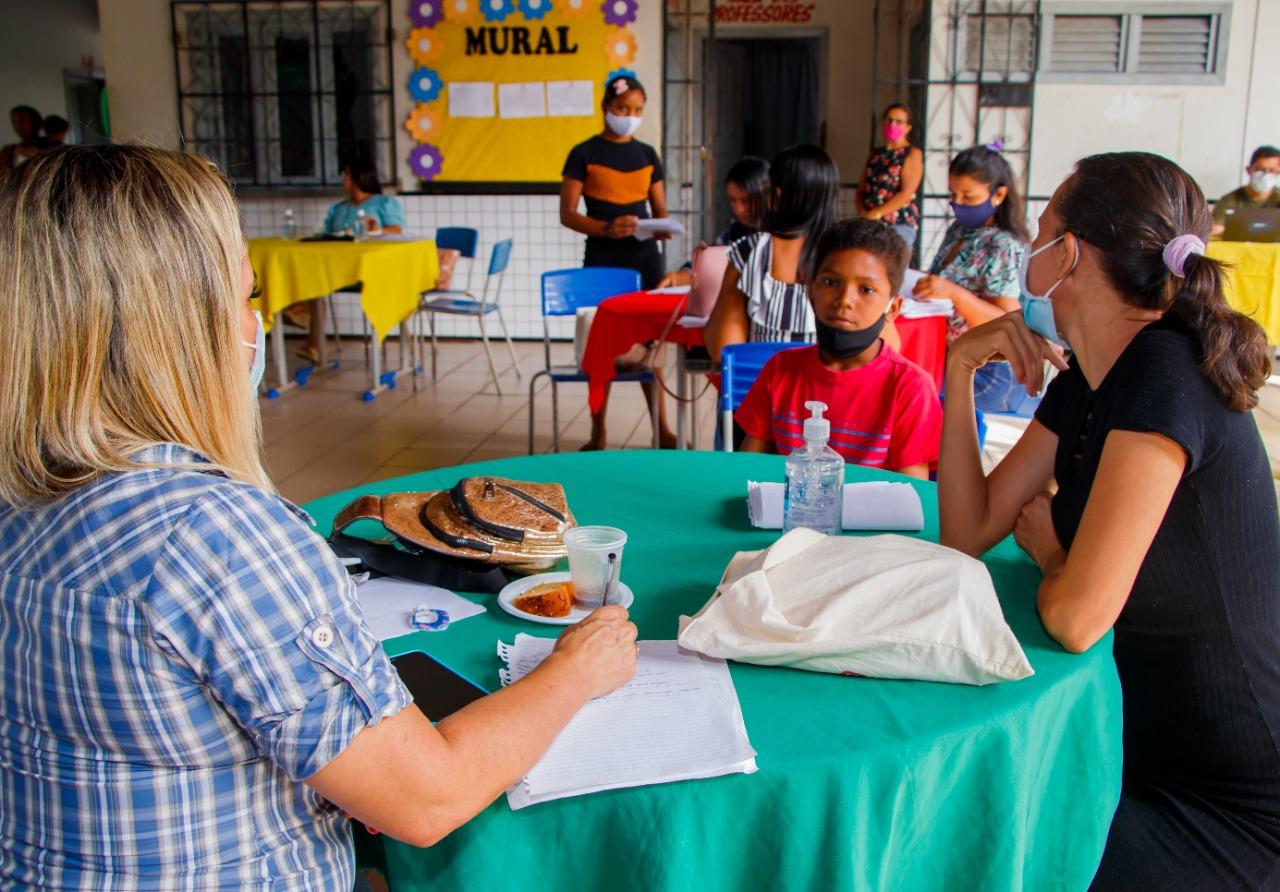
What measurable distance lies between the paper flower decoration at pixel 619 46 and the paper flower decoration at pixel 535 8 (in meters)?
0.43

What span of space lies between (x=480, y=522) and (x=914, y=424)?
1.11m

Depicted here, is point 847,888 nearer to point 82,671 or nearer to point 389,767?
point 389,767

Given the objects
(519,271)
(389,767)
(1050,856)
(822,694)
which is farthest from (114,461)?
(519,271)

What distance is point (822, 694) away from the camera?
1093 mm

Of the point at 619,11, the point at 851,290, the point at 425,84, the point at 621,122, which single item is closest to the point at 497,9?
the point at 425,84

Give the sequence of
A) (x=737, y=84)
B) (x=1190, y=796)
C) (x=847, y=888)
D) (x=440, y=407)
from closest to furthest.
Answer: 1. (x=847, y=888)
2. (x=1190, y=796)
3. (x=440, y=407)
4. (x=737, y=84)

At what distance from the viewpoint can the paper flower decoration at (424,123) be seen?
24.3 ft

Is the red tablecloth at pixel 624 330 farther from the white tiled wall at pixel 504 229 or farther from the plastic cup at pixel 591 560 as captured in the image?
the white tiled wall at pixel 504 229

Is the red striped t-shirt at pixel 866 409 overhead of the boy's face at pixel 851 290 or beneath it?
beneath

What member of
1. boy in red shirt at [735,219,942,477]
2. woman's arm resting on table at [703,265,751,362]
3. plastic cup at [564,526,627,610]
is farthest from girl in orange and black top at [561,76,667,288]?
plastic cup at [564,526,627,610]

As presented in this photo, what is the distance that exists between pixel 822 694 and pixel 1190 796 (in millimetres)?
558

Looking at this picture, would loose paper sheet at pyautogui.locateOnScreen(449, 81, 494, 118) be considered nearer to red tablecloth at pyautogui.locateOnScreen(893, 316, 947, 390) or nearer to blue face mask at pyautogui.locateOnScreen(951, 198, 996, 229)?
blue face mask at pyautogui.locateOnScreen(951, 198, 996, 229)

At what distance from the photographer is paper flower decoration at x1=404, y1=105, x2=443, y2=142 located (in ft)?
24.3

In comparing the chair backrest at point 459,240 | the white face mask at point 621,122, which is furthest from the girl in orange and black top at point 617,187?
the chair backrest at point 459,240
